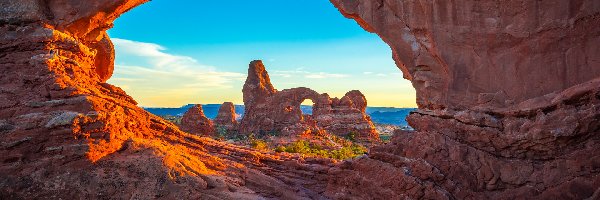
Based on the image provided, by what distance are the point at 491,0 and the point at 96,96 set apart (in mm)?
13343

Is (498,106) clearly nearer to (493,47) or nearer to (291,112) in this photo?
(493,47)

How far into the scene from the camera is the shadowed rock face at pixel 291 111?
57.2 m

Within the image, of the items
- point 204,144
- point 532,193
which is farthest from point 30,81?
point 532,193

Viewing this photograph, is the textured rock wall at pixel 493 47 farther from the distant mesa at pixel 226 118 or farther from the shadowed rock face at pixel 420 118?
the distant mesa at pixel 226 118

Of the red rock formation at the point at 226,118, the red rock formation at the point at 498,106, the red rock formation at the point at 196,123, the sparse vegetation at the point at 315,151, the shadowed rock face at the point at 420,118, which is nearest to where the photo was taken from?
the red rock formation at the point at 498,106

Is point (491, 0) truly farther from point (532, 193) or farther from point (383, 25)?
point (532, 193)

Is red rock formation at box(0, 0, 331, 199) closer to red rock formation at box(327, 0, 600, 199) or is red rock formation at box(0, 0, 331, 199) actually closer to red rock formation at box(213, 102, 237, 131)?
red rock formation at box(327, 0, 600, 199)

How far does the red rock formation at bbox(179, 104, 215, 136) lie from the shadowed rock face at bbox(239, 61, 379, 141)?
11.5m

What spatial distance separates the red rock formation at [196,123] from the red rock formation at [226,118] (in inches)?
669

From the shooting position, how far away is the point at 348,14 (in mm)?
15422

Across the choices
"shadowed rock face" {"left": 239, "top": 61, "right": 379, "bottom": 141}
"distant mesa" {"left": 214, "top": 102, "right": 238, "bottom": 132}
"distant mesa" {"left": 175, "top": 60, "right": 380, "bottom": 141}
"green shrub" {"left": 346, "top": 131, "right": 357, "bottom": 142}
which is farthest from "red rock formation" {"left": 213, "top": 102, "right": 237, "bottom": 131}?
"green shrub" {"left": 346, "top": 131, "right": 357, "bottom": 142}

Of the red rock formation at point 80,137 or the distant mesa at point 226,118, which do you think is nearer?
the red rock formation at point 80,137

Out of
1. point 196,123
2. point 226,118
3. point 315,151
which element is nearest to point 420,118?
point 315,151

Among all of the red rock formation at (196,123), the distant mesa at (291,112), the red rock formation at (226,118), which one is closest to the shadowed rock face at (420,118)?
the red rock formation at (196,123)
